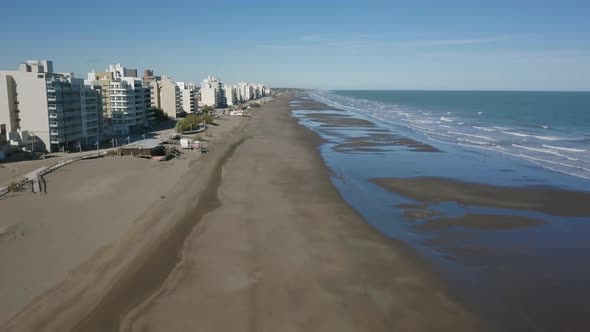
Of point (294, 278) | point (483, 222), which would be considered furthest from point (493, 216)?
point (294, 278)

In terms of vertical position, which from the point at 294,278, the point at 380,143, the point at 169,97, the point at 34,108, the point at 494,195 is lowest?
the point at 294,278

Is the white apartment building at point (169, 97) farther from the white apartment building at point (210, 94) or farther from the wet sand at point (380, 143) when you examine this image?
the wet sand at point (380, 143)

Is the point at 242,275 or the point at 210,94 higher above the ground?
the point at 210,94

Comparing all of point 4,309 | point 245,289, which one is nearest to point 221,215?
point 245,289

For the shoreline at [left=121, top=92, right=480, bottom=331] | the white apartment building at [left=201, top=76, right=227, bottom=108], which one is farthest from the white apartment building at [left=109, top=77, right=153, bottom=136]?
the white apartment building at [left=201, top=76, right=227, bottom=108]

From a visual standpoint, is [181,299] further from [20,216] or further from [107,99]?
[107,99]

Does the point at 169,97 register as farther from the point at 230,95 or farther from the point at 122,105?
the point at 230,95

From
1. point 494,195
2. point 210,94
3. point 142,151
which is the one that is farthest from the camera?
point 210,94
